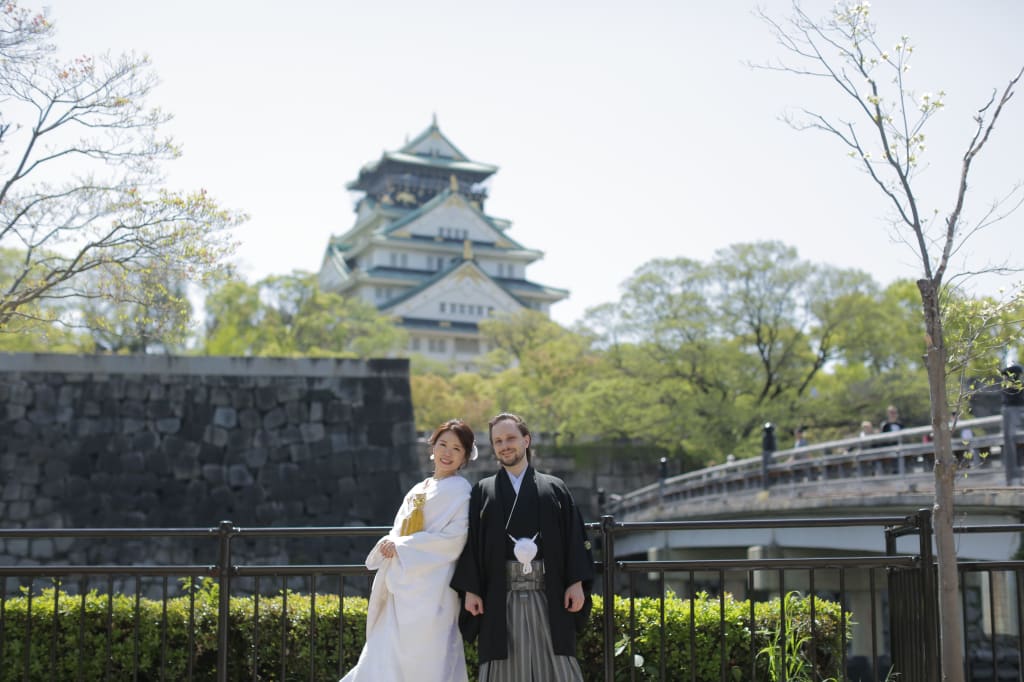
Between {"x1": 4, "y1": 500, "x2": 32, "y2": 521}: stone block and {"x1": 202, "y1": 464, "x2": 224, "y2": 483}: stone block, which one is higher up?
{"x1": 202, "y1": 464, "x2": 224, "y2": 483}: stone block

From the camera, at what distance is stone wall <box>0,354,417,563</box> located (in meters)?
15.8

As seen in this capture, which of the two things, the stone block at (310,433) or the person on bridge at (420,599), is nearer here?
the person on bridge at (420,599)

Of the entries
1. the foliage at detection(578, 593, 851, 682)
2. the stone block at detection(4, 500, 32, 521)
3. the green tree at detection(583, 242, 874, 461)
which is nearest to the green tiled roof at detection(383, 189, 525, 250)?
the green tree at detection(583, 242, 874, 461)

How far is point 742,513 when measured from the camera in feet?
71.2

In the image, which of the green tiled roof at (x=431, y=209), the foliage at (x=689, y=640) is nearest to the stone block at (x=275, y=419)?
the foliage at (x=689, y=640)

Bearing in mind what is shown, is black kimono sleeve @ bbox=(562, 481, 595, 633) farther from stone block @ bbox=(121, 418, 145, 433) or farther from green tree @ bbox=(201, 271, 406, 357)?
green tree @ bbox=(201, 271, 406, 357)

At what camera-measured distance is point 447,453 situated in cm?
543

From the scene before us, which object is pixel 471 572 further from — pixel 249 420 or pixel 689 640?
pixel 249 420

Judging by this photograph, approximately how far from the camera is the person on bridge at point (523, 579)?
5094mm

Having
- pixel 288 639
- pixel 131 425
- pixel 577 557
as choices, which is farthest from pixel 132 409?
pixel 577 557

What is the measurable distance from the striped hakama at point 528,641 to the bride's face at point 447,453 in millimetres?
568

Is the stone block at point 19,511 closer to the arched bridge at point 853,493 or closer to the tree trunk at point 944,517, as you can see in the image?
the arched bridge at point 853,493

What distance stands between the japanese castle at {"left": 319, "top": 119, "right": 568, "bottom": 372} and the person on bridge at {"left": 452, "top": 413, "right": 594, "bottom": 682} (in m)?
45.9

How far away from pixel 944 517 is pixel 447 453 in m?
2.36
